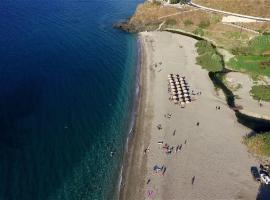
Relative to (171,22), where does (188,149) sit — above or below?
below

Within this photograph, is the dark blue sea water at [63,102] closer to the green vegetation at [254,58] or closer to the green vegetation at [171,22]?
the green vegetation at [171,22]

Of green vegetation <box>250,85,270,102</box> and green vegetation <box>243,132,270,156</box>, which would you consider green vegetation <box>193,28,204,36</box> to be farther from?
green vegetation <box>243,132,270,156</box>

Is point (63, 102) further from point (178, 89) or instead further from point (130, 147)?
point (178, 89)

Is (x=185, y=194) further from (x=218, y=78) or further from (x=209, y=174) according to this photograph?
(x=218, y=78)

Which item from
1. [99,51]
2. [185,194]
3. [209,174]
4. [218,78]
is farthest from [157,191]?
[99,51]

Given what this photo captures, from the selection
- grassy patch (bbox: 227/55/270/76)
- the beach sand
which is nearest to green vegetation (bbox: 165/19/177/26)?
grassy patch (bbox: 227/55/270/76)

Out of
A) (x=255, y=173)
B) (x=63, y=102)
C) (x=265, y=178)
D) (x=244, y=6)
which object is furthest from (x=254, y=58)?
(x=63, y=102)
